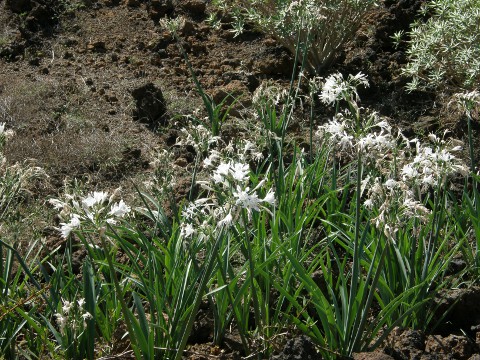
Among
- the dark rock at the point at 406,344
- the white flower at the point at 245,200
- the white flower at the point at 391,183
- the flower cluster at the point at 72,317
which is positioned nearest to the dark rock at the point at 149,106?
the flower cluster at the point at 72,317

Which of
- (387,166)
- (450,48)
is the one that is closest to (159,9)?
(450,48)

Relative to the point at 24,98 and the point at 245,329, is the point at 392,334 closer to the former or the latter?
the point at 245,329

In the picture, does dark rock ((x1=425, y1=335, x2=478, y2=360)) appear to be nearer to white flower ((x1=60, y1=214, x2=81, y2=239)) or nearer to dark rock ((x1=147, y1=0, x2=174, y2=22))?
white flower ((x1=60, y1=214, x2=81, y2=239))

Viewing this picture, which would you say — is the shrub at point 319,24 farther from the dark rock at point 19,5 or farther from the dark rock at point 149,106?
the dark rock at point 19,5

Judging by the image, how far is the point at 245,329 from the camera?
12.1 ft

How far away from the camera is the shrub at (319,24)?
6.44 m

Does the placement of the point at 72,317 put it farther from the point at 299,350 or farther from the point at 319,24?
the point at 319,24

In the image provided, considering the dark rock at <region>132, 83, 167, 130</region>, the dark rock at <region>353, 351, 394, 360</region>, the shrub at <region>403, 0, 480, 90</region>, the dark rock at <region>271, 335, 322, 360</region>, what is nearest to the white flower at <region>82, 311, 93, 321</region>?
the dark rock at <region>271, 335, 322, 360</region>

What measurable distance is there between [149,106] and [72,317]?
307 centimetres

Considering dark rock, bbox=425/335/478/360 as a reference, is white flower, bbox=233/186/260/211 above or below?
above

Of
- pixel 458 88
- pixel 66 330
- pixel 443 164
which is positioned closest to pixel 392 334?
pixel 443 164

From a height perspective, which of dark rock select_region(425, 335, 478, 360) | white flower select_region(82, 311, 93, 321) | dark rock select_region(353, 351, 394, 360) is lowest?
dark rock select_region(425, 335, 478, 360)

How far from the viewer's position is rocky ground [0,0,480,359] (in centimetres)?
584

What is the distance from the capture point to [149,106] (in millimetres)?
6238
